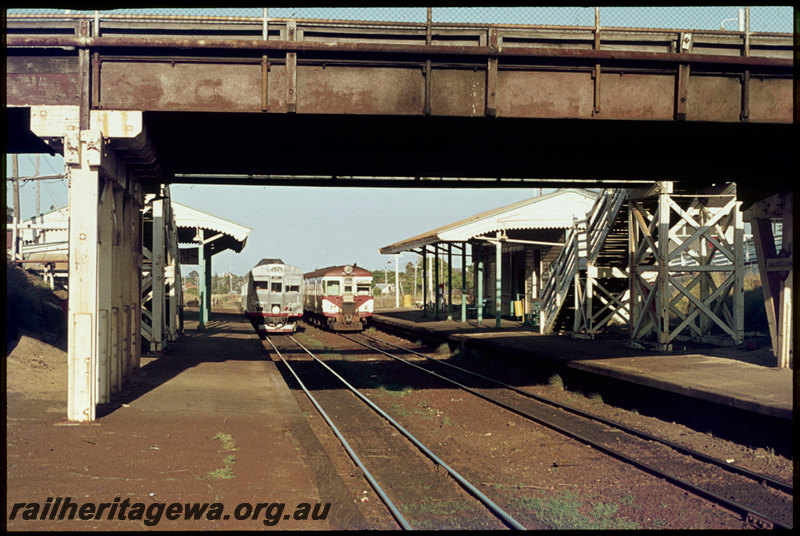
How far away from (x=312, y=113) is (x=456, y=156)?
372 cm

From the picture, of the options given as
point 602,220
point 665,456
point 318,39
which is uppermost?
point 318,39

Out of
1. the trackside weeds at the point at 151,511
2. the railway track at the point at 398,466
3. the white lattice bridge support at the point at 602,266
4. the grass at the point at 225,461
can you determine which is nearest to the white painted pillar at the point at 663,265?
the white lattice bridge support at the point at 602,266

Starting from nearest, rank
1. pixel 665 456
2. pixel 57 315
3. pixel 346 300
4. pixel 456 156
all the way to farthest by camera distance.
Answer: pixel 665 456, pixel 456 156, pixel 57 315, pixel 346 300

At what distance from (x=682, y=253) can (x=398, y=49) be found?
10.9m

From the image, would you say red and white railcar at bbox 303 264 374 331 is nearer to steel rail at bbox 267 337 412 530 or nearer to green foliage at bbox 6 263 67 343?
green foliage at bbox 6 263 67 343

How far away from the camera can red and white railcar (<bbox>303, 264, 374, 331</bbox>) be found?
34000 mm

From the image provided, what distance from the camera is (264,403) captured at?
11.9 metres

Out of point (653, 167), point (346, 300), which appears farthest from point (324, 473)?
point (346, 300)

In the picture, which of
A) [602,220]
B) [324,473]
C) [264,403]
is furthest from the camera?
[602,220]

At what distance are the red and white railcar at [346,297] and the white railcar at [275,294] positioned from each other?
174cm

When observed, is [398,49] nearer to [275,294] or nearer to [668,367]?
[668,367]

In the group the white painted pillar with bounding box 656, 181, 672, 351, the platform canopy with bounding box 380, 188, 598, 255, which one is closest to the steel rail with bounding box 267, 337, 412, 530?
the white painted pillar with bounding box 656, 181, 672, 351

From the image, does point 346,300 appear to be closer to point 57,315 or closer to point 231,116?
point 57,315

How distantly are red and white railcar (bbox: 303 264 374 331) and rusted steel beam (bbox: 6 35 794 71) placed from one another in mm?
23800
